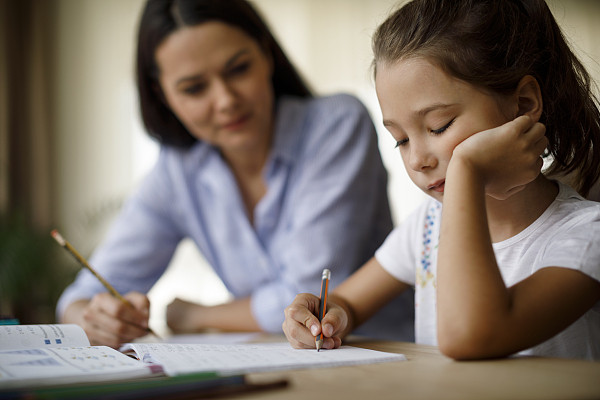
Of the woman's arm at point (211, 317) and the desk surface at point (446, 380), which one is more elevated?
the desk surface at point (446, 380)

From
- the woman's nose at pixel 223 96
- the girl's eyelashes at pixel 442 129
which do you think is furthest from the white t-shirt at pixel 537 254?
the woman's nose at pixel 223 96

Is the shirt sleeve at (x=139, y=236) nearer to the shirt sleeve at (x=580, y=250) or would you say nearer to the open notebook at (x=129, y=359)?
the open notebook at (x=129, y=359)

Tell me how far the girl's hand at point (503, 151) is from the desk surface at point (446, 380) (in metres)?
0.24

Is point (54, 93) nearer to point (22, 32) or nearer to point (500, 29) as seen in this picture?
point (22, 32)

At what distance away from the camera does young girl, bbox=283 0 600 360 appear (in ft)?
2.40

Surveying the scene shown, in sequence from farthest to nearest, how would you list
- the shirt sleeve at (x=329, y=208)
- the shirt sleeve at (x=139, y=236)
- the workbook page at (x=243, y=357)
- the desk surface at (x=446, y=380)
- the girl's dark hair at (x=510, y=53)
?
1. the shirt sleeve at (x=139, y=236)
2. the shirt sleeve at (x=329, y=208)
3. the girl's dark hair at (x=510, y=53)
4. the workbook page at (x=243, y=357)
5. the desk surface at (x=446, y=380)

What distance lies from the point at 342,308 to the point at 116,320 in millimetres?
458

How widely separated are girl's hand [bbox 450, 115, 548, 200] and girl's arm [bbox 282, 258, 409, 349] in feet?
1.02

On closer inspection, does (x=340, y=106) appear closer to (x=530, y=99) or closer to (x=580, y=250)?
(x=530, y=99)

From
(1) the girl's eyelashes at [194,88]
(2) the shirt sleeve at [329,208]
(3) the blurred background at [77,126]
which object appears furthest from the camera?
(3) the blurred background at [77,126]

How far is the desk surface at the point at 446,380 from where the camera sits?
1.84 feet

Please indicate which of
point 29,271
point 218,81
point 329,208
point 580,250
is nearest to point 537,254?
point 580,250

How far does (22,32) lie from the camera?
362cm

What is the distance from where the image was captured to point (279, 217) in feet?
5.29
